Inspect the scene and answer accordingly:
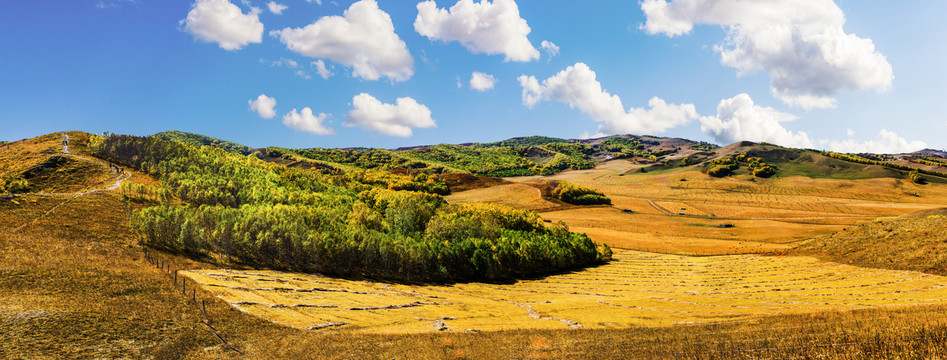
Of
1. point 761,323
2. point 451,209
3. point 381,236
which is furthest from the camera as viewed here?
point 451,209

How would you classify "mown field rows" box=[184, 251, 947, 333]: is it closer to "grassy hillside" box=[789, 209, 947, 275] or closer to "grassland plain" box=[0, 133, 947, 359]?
"grassland plain" box=[0, 133, 947, 359]

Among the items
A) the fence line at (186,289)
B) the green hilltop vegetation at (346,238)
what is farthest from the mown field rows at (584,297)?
the green hilltop vegetation at (346,238)

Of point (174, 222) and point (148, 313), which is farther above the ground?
point (174, 222)

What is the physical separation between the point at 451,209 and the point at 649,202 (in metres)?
110

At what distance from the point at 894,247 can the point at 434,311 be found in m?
76.1

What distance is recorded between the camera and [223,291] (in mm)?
46031

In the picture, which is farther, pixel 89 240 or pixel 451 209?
pixel 451 209

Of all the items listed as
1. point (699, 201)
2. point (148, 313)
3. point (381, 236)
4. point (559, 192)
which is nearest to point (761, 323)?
point (148, 313)

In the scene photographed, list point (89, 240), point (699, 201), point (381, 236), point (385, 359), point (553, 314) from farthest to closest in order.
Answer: point (699, 201) < point (381, 236) < point (89, 240) < point (553, 314) < point (385, 359)

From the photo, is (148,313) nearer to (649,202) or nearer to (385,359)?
(385,359)

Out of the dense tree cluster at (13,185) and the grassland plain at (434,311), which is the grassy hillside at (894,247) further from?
the dense tree cluster at (13,185)

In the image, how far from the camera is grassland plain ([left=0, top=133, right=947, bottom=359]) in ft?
83.8

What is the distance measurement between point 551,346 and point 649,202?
574 ft

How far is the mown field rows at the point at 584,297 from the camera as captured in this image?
39594 millimetres
